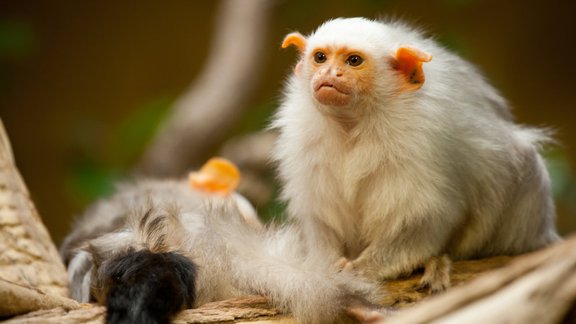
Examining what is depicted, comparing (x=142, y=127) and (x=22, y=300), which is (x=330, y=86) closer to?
A: (x=22, y=300)

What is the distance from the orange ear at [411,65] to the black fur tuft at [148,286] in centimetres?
120

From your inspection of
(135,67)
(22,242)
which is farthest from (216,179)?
(135,67)

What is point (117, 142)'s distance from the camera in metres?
8.03

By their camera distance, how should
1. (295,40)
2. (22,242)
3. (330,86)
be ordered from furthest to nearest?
(22,242) → (295,40) → (330,86)

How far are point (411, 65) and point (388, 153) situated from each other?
1.24 ft

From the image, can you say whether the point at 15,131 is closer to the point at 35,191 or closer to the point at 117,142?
the point at 35,191

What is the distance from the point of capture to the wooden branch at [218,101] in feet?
21.3

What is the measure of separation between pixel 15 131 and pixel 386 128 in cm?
708

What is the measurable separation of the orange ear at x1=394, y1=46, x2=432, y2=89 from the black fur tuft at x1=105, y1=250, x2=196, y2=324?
3.93 ft

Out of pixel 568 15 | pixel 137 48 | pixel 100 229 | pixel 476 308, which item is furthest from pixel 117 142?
pixel 476 308

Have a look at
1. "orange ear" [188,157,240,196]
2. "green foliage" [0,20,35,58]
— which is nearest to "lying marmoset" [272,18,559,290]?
"orange ear" [188,157,240,196]

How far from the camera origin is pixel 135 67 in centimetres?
939

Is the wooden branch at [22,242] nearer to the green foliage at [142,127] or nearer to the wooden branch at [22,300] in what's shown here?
the wooden branch at [22,300]

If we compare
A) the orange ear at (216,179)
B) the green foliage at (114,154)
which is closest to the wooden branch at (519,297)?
the orange ear at (216,179)
